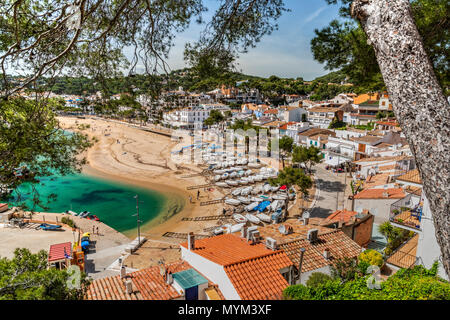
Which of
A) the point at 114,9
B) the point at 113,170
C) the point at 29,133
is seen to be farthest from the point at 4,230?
the point at 114,9

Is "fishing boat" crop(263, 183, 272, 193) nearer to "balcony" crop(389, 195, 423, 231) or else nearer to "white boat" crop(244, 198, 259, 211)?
"white boat" crop(244, 198, 259, 211)

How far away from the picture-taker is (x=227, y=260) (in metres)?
8.43

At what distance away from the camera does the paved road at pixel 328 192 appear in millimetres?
21328

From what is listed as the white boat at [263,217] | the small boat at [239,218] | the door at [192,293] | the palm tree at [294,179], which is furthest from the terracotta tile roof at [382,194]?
the door at [192,293]

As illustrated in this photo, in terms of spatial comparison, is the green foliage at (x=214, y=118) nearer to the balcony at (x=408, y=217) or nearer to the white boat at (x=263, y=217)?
the white boat at (x=263, y=217)

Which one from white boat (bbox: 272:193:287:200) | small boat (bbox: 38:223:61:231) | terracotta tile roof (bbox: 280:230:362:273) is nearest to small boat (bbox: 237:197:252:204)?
white boat (bbox: 272:193:287:200)

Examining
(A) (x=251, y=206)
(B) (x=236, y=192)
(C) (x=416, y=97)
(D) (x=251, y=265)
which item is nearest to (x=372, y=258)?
(D) (x=251, y=265)

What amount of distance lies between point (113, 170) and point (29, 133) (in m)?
32.3

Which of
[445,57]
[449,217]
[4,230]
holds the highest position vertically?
[445,57]

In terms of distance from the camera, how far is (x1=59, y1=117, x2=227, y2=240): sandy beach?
840 inches

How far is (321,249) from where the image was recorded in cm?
994

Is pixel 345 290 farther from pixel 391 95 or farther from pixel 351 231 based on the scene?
pixel 351 231

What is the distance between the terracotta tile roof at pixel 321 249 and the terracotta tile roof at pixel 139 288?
9.14ft

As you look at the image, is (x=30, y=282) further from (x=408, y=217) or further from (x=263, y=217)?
(x=263, y=217)
